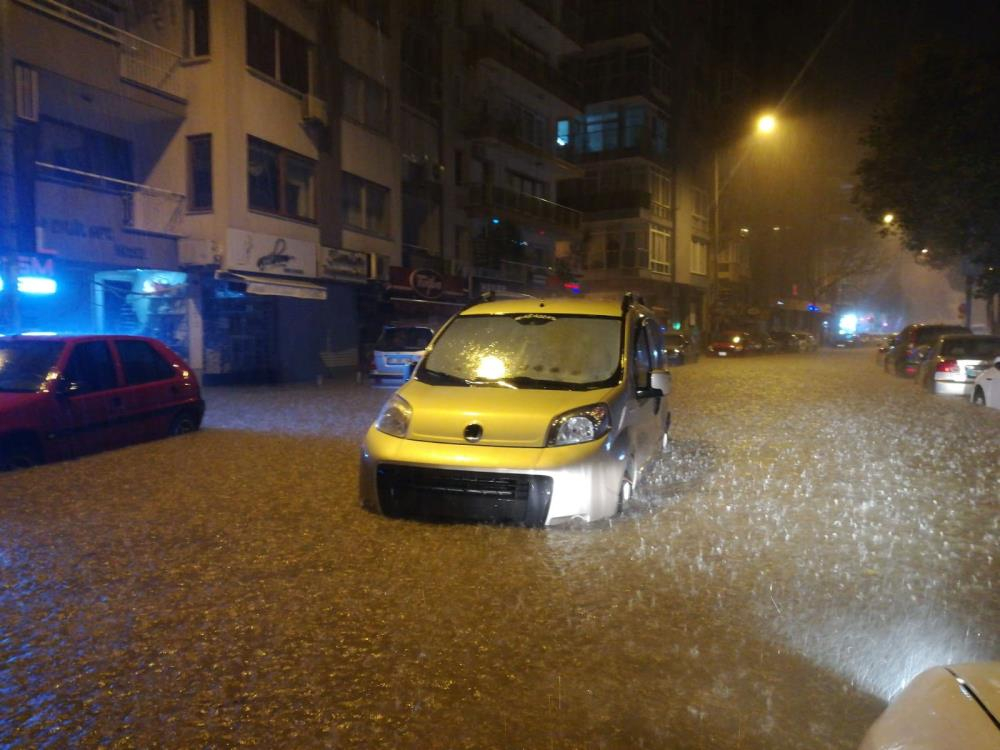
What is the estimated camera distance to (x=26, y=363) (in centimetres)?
888

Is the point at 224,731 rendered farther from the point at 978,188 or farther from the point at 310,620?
the point at 978,188

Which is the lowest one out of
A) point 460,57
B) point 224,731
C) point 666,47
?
point 224,731

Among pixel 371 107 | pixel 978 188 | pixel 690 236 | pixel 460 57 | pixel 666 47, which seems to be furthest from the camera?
pixel 690 236

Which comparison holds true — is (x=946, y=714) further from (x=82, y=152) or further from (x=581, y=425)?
(x=82, y=152)

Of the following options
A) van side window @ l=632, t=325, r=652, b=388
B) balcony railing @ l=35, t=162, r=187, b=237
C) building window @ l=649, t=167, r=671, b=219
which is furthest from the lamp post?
van side window @ l=632, t=325, r=652, b=388

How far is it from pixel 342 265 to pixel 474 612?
1989cm

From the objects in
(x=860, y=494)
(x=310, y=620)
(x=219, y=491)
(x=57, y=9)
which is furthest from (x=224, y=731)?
(x=57, y=9)

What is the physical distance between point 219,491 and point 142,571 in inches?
101

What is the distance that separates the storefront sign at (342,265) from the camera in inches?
894

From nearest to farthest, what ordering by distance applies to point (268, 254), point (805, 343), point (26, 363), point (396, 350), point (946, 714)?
point (946, 714) → point (26, 363) → point (396, 350) → point (268, 254) → point (805, 343)

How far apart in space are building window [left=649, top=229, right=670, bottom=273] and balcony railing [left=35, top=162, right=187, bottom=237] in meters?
28.9

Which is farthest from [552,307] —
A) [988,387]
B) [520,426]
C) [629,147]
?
[629,147]

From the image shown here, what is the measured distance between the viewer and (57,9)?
1659 cm

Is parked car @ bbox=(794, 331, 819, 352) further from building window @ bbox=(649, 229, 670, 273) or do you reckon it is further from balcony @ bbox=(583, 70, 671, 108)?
balcony @ bbox=(583, 70, 671, 108)
